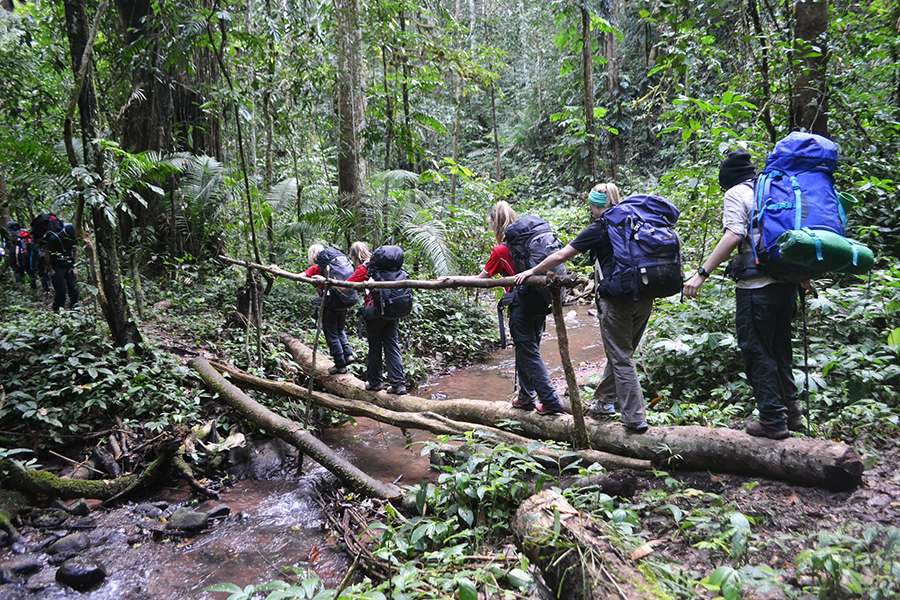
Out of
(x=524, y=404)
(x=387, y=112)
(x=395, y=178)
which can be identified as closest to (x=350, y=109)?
(x=387, y=112)

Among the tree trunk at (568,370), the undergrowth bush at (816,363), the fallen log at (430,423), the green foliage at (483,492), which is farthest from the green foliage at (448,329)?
the green foliage at (483,492)

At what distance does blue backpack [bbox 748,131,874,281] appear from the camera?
338 cm

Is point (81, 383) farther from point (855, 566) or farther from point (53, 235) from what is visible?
point (855, 566)

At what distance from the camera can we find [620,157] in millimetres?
23641

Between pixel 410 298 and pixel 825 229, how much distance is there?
432 centimetres

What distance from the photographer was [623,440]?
4406mm

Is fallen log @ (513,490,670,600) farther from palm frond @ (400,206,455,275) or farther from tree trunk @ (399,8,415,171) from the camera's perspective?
tree trunk @ (399,8,415,171)

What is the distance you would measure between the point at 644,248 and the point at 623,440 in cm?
158

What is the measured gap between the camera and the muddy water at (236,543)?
12.9ft

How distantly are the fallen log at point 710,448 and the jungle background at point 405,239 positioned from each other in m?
0.14

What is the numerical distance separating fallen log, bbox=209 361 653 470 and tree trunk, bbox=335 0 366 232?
17.6ft

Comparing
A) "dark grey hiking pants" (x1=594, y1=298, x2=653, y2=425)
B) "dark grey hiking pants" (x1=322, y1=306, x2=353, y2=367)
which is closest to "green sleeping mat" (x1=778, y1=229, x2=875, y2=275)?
"dark grey hiking pants" (x1=594, y1=298, x2=653, y2=425)

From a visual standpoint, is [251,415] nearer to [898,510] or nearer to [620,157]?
[898,510]

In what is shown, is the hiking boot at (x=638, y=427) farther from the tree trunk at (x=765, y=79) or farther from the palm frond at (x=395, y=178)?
the palm frond at (x=395, y=178)
